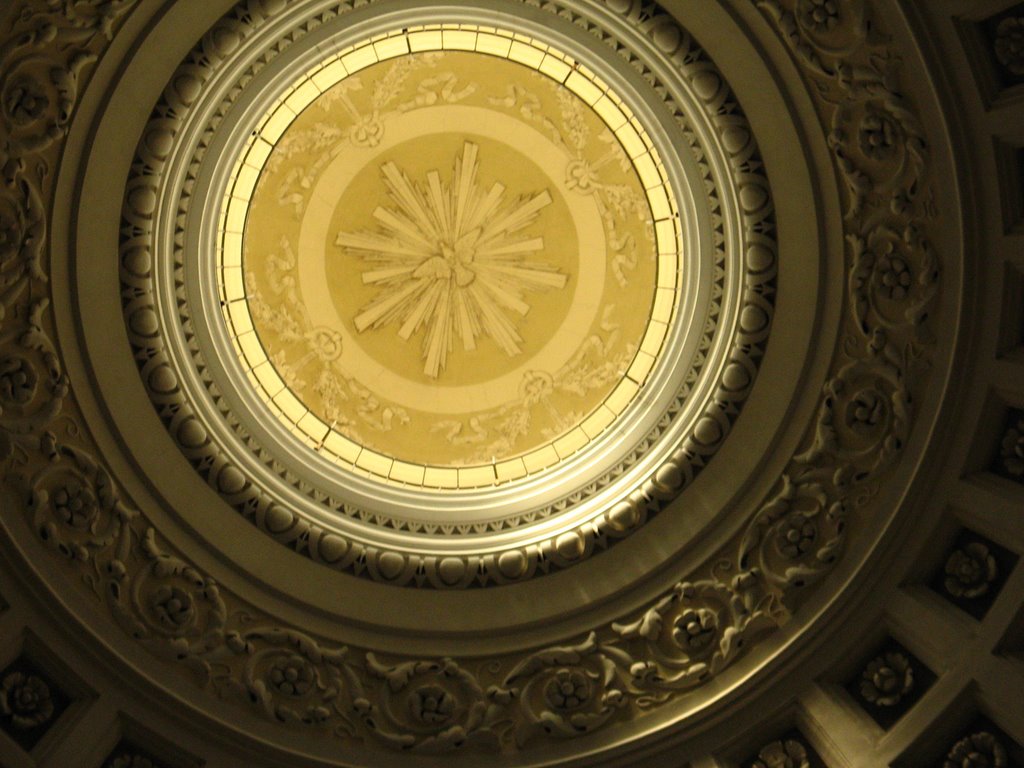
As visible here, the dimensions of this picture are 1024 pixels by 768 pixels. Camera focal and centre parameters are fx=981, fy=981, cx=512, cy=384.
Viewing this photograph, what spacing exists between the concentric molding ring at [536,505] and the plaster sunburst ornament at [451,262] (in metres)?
3.48

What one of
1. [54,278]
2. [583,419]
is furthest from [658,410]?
[54,278]

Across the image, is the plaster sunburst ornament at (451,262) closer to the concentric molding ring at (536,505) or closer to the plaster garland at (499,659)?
the concentric molding ring at (536,505)

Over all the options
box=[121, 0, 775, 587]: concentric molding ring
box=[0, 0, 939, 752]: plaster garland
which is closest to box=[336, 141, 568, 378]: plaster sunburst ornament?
box=[121, 0, 775, 587]: concentric molding ring

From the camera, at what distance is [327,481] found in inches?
463

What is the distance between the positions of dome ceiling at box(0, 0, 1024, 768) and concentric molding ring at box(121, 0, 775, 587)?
0.13 feet

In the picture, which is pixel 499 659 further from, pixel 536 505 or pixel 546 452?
pixel 546 452

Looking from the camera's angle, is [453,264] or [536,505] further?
[453,264]

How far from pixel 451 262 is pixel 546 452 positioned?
12.0 ft

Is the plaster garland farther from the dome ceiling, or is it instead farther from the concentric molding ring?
the concentric molding ring

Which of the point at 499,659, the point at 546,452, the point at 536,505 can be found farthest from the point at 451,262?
the point at 499,659

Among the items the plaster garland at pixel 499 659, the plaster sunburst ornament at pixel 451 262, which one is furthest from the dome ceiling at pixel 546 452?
the plaster sunburst ornament at pixel 451 262

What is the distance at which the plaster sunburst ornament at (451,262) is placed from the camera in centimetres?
1439

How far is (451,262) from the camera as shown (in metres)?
14.9

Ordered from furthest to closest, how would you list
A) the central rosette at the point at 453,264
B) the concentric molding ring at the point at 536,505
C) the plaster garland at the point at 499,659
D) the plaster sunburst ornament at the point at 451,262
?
1. the plaster sunburst ornament at the point at 451,262
2. the central rosette at the point at 453,264
3. the concentric molding ring at the point at 536,505
4. the plaster garland at the point at 499,659
